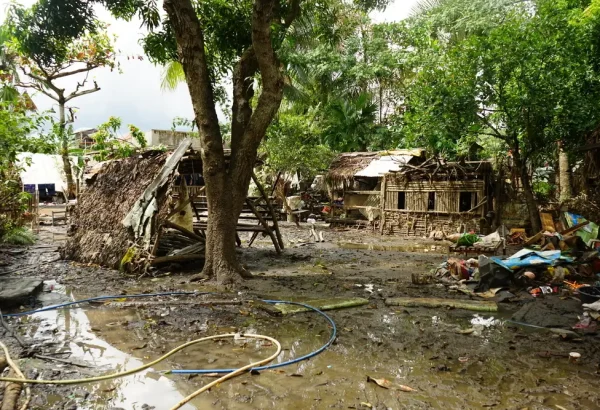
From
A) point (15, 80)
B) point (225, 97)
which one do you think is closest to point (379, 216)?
point (225, 97)

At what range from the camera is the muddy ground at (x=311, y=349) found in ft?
10.9

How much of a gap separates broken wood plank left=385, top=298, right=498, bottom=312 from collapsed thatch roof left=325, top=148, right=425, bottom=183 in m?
11.3

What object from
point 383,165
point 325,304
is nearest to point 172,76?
point 383,165

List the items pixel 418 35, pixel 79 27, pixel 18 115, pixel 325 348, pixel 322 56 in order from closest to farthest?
pixel 325 348 → pixel 79 27 → pixel 18 115 → pixel 418 35 → pixel 322 56

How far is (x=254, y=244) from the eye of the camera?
507 inches

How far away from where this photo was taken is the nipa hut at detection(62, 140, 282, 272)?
814 cm

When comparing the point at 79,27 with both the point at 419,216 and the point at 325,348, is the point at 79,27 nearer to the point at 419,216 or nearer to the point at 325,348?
the point at 325,348

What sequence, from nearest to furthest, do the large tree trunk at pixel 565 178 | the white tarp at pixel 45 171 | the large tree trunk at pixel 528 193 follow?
the large tree trunk at pixel 528 193 → the large tree trunk at pixel 565 178 → the white tarp at pixel 45 171

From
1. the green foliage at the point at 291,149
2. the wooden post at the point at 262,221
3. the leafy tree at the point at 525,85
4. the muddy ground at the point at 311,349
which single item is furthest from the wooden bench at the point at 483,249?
the green foliage at the point at 291,149

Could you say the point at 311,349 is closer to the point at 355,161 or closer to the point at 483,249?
the point at 483,249

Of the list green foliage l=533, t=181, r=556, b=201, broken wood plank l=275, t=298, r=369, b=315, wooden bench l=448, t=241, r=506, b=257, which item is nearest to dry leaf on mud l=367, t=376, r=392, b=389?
broken wood plank l=275, t=298, r=369, b=315

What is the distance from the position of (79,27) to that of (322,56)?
16492 mm

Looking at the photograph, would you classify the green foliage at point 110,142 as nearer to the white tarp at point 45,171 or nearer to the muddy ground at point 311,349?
the white tarp at point 45,171

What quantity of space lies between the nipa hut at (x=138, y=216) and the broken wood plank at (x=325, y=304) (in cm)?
347
